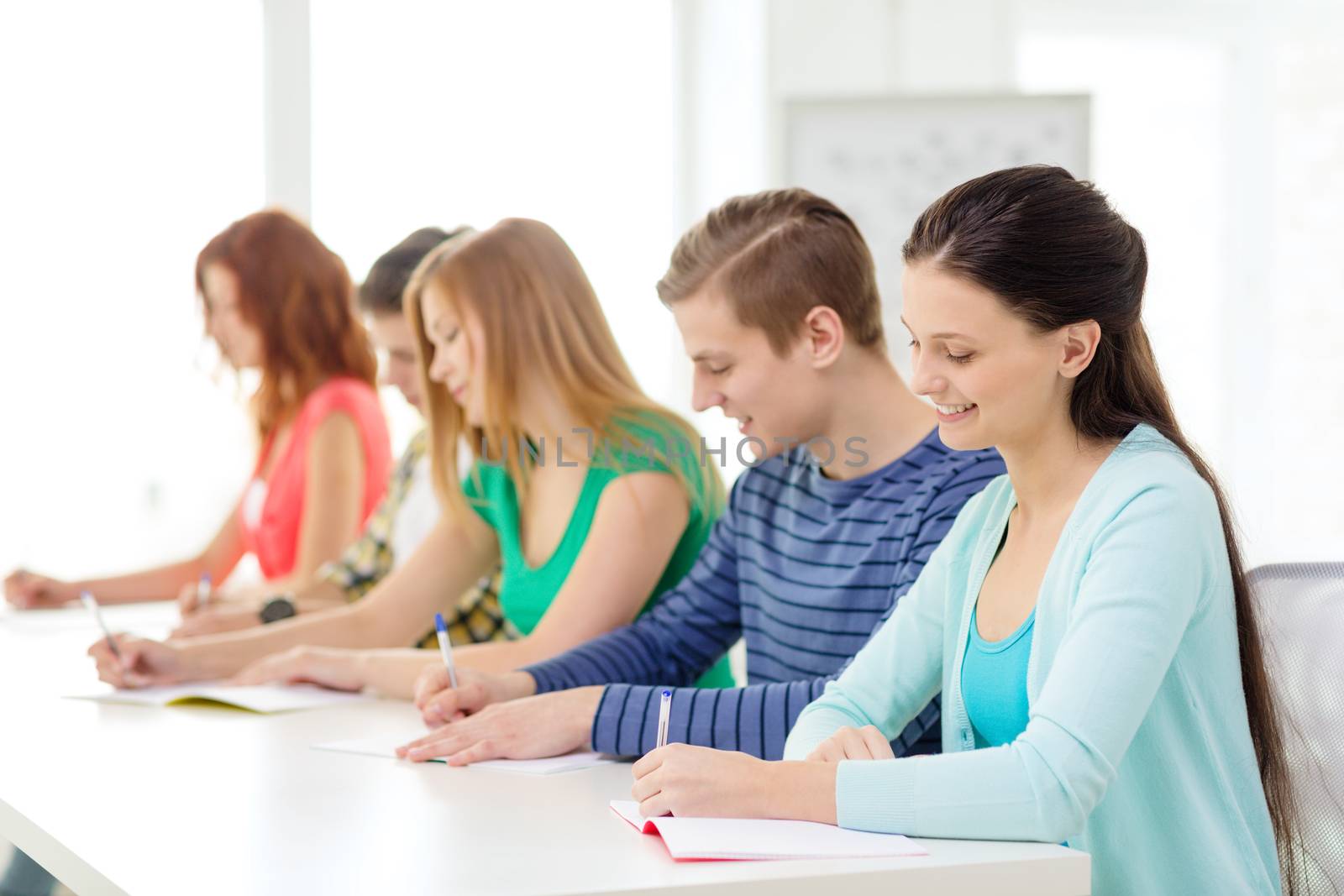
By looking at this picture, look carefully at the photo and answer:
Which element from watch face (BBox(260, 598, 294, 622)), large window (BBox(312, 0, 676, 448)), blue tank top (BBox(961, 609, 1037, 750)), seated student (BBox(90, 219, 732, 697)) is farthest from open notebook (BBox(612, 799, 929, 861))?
large window (BBox(312, 0, 676, 448))

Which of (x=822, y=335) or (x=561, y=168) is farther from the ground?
(x=561, y=168)

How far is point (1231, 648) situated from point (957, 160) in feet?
8.36

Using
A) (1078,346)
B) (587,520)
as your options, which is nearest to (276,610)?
(587,520)

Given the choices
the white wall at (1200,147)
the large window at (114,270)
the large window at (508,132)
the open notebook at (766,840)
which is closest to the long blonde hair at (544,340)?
the open notebook at (766,840)

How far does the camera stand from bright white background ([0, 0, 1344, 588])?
350 centimetres

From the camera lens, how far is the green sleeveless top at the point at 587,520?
1886mm

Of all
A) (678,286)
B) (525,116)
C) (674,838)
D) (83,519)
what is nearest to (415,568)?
(678,286)

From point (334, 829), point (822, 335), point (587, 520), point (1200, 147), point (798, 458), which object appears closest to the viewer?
point (334, 829)

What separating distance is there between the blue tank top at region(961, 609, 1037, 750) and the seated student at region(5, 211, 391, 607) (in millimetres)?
1719

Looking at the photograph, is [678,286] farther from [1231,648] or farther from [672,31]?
[672,31]

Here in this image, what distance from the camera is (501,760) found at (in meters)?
1.35

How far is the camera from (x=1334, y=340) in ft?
13.8

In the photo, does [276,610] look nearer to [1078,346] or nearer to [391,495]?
[391,495]

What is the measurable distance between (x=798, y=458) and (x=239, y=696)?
0.77 meters
